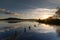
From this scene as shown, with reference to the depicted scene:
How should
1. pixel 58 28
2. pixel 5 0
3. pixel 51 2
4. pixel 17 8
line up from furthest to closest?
pixel 58 28 → pixel 51 2 → pixel 17 8 → pixel 5 0

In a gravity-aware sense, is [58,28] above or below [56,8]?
below

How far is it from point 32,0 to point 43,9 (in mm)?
570

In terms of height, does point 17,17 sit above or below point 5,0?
below

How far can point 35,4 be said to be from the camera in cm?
461

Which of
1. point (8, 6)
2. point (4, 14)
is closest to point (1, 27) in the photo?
point (4, 14)

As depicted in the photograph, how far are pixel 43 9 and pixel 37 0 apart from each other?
455 millimetres

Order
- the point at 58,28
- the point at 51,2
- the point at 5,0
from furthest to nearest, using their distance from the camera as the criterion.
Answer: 1. the point at 58,28
2. the point at 51,2
3. the point at 5,0

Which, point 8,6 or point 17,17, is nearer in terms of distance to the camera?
point 8,6

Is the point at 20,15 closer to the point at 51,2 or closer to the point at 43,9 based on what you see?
the point at 43,9

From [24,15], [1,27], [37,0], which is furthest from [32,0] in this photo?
[1,27]

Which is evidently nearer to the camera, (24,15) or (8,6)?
(8,6)

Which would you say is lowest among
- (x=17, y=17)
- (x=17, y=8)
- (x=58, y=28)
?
(x=58, y=28)

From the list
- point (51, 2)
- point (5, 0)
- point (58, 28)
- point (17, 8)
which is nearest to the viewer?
point (5, 0)

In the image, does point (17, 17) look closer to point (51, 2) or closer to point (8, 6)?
point (8, 6)
